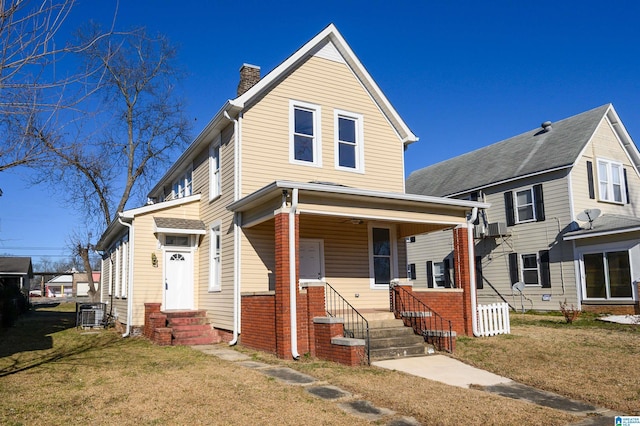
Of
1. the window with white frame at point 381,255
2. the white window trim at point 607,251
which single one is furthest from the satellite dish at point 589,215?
the window with white frame at point 381,255

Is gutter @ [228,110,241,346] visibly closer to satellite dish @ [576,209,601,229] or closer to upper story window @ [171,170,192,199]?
upper story window @ [171,170,192,199]

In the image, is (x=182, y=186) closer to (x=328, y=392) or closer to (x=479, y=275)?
(x=328, y=392)

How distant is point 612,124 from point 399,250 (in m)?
14.5

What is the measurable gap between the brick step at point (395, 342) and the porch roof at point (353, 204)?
9.30 ft

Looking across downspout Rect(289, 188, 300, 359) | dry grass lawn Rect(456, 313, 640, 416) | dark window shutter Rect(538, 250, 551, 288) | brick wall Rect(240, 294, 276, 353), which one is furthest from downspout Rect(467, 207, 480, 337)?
dark window shutter Rect(538, 250, 551, 288)

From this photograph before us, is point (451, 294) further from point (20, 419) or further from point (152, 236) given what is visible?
point (20, 419)

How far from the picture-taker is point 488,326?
44.9ft

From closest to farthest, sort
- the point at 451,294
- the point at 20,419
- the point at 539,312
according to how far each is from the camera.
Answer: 1. the point at 20,419
2. the point at 451,294
3. the point at 539,312

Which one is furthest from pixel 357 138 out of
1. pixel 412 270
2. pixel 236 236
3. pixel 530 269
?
pixel 412 270

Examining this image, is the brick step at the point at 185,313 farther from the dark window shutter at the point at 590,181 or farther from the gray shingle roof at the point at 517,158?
the dark window shutter at the point at 590,181

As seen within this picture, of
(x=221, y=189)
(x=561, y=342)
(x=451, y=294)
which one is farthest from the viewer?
(x=221, y=189)

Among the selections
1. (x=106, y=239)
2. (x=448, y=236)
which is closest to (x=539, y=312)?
(x=448, y=236)

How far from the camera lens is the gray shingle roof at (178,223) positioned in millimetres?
15205

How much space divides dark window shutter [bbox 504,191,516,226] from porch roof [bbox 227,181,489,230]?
10664mm
